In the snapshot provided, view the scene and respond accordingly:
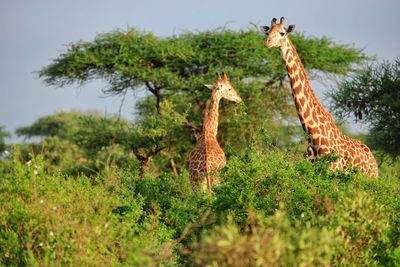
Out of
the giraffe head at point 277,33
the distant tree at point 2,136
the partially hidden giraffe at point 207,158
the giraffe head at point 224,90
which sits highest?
the giraffe head at point 277,33

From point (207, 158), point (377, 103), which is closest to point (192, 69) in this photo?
point (377, 103)

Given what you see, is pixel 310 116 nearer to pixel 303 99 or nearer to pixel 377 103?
pixel 303 99

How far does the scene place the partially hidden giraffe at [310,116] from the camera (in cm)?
1239

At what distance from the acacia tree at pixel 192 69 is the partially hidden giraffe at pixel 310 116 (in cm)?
1043

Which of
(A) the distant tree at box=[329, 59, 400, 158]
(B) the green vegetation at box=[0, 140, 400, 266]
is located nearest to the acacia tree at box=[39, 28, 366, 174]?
(A) the distant tree at box=[329, 59, 400, 158]

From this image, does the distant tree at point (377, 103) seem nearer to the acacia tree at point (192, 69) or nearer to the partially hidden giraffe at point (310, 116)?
the acacia tree at point (192, 69)

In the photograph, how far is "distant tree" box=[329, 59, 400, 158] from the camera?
20.8 metres

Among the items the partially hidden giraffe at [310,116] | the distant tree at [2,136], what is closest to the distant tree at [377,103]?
the partially hidden giraffe at [310,116]

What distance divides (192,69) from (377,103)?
5.73 m

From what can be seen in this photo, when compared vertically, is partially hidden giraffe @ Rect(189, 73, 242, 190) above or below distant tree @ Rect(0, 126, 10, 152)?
above

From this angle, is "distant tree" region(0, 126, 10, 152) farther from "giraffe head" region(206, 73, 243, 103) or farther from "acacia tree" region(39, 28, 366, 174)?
"giraffe head" region(206, 73, 243, 103)

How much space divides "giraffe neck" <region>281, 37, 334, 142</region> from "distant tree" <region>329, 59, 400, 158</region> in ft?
26.3

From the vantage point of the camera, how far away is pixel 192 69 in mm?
25109

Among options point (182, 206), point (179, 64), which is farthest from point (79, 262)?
point (179, 64)
